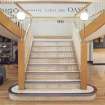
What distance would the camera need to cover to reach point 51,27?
1081 cm

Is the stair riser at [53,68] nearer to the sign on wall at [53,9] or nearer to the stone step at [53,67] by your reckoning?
the stone step at [53,67]

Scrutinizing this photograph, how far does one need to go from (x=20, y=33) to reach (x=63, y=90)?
1887mm

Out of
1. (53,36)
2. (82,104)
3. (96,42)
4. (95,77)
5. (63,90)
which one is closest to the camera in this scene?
(82,104)

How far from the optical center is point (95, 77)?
32.3 feet

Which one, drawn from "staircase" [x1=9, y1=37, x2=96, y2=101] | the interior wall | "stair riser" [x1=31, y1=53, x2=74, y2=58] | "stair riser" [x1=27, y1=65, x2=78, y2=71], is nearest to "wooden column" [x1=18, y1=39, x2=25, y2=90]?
"staircase" [x1=9, y1=37, x2=96, y2=101]

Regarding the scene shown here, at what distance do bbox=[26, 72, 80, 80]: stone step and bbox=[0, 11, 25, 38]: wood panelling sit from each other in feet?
4.34

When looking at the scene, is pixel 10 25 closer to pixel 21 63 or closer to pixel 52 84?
pixel 21 63

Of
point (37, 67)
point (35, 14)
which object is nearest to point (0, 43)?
point (35, 14)

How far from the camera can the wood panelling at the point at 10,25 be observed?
17.7ft

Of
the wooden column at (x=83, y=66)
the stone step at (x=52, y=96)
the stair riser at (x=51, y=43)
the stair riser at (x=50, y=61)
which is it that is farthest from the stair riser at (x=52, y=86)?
the stair riser at (x=51, y=43)

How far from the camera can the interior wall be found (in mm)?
10703

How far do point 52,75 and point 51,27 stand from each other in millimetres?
3338

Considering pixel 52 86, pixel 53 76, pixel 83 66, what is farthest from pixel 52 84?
pixel 83 66

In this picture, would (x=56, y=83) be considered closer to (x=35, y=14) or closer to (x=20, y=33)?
(x=20, y=33)
